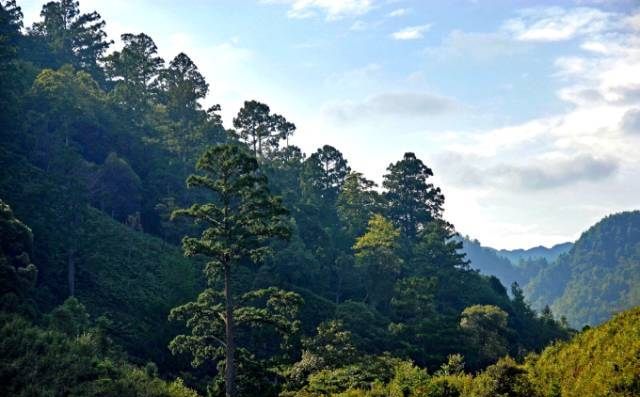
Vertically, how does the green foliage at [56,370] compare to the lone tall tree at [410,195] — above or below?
A: below

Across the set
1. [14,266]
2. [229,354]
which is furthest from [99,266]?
[229,354]

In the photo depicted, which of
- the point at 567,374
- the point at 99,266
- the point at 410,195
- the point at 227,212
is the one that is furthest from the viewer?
the point at 410,195

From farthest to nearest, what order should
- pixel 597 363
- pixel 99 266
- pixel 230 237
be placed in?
pixel 99 266 < pixel 230 237 < pixel 597 363

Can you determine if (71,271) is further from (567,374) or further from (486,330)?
(567,374)

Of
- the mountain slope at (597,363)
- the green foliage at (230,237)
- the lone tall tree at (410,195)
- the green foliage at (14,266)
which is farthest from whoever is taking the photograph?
the lone tall tree at (410,195)

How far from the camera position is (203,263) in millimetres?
50500

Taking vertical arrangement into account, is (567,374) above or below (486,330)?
above

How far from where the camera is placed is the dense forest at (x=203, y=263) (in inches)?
914

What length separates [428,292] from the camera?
189 ft

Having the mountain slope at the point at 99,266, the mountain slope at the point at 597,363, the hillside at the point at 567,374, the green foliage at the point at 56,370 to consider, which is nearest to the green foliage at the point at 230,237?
the green foliage at the point at 56,370

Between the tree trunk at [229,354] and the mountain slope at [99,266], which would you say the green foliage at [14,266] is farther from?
the tree trunk at [229,354]

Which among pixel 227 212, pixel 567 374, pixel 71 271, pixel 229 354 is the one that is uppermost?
pixel 227 212

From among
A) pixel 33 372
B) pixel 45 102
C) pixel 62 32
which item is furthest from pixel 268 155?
pixel 33 372

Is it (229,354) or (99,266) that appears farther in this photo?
(99,266)
